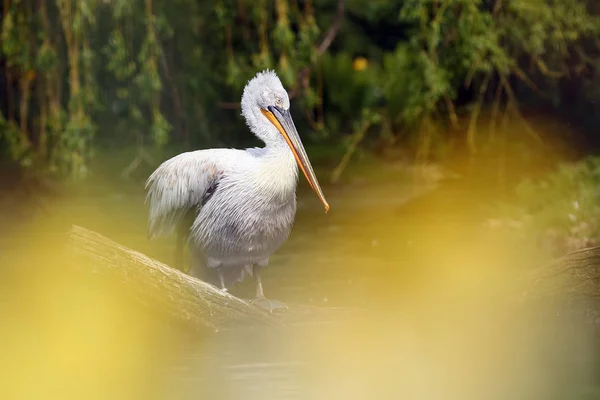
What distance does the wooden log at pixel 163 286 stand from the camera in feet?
16.7

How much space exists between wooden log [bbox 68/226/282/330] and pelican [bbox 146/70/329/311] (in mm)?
264

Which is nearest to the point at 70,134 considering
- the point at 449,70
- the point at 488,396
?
the point at 449,70

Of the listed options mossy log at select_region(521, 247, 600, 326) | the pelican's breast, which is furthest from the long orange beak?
mossy log at select_region(521, 247, 600, 326)

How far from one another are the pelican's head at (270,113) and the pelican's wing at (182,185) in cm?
17

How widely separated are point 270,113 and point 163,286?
39.6 inches

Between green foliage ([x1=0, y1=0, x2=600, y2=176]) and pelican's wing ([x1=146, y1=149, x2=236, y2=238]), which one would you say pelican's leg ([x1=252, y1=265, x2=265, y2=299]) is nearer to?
pelican's wing ([x1=146, y1=149, x2=236, y2=238])

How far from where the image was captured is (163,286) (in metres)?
5.25

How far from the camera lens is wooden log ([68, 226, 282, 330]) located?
5.10m

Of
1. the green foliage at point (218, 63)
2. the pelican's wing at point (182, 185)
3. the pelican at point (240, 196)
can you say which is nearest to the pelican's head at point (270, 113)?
the pelican at point (240, 196)

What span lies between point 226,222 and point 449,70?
2.50 meters

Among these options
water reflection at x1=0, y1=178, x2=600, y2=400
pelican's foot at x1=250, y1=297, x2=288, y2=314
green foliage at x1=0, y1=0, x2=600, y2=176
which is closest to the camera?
water reflection at x1=0, y1=178, x2=600, y2=400

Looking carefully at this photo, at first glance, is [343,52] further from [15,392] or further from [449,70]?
[15,392]

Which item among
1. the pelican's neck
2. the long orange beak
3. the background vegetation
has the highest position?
the long orange beak

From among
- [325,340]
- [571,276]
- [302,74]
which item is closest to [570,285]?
[571,276]
